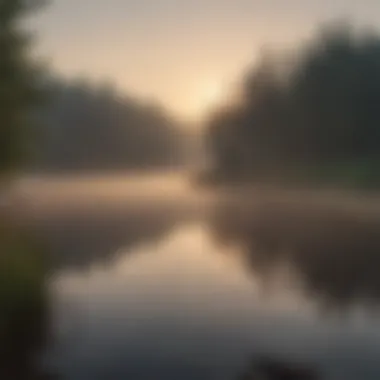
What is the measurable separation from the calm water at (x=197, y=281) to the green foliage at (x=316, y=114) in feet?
0.43

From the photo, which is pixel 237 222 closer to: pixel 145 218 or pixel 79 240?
pixel 145 218

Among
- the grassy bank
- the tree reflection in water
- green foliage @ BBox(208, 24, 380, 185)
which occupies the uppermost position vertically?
green foliage @ BBox(208, 24, 380, 185)

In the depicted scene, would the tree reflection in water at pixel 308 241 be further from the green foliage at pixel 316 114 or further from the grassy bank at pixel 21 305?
the grassy bank at pixel 21 305

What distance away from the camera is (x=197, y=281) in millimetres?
1913

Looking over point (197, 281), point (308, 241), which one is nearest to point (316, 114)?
point (308, 241)

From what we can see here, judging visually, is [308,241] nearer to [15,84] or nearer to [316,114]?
[316,114]

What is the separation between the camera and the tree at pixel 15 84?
1.83 m

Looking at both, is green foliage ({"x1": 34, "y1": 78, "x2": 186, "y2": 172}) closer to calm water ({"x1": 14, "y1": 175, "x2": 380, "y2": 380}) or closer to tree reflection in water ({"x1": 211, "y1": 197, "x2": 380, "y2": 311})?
calm water ({"x1": 14, "y1": 175, "x2": 380, "y2": 380})

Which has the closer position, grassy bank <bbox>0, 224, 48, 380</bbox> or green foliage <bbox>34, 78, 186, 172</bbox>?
grassy bank <bbox>0, 224, 48, 380</bbox>

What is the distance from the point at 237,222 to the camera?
1975 mm

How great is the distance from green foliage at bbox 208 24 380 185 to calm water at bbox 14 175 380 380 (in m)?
0.13

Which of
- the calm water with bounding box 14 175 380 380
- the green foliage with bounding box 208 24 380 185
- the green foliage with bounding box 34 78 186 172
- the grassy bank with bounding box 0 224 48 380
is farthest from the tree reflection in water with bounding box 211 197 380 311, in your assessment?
the grassy bank with bounding box 0 224 48 380

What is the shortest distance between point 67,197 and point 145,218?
0.26m

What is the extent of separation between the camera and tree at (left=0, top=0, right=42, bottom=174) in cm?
183
